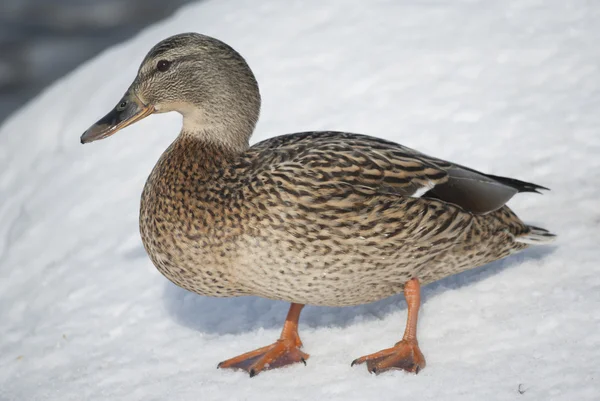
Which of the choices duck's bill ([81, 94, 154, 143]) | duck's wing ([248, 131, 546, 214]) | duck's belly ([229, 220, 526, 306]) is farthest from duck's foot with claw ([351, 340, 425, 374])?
duck's bill ([81, 94, 154, 143])

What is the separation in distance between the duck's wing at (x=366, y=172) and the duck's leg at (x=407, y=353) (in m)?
0.46

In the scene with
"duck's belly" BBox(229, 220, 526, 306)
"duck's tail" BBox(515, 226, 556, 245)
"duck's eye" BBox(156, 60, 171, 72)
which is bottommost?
"duck's tail" BBox(515, 226, 556, 245)

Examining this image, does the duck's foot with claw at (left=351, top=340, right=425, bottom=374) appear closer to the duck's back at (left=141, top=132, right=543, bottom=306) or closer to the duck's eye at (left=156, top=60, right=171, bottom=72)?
the duck's back at (left=141, top=132, right=543, bottom=306)

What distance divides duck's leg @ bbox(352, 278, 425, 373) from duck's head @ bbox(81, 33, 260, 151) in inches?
41.9

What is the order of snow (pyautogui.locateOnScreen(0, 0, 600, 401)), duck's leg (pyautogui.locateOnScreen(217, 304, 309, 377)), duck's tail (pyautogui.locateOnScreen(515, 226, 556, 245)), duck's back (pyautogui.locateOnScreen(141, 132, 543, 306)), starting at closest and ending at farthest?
1. duck's back (pyautogui.locateOnScreen(141, 132, 543, 306))
2. snow (pyautogui.locateOnScreen(0, 0, 600, 401))
3. duck's leg (pyautogui.locateOnScreen(217, 304, 309, 377))
4. duck's tail (pyautogui.locateOnScreen(515, 226, 556, 245))

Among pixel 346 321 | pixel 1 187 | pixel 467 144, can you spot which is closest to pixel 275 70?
pixel 467 144

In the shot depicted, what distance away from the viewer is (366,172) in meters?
4.16

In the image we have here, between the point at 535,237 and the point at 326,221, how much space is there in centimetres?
116

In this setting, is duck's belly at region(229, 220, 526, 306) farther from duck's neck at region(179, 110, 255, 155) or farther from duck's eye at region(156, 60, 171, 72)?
duck's eye at region(156, 60, 171, 72)

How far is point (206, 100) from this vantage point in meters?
4.45

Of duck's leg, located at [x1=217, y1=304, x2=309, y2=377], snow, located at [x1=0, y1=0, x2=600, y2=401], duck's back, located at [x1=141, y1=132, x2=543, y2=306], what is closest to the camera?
duck's back, located at [x1=141, y1=132, x2=543, y2=306]

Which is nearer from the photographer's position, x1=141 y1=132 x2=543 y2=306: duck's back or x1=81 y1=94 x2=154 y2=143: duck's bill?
x1=141 y1=132 x2=543 y2=306: duck's back

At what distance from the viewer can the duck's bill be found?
4352 mm

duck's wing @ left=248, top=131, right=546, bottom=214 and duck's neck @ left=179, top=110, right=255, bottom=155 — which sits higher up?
duck's neck @ left=179, top=110, right=255, bottom=155
